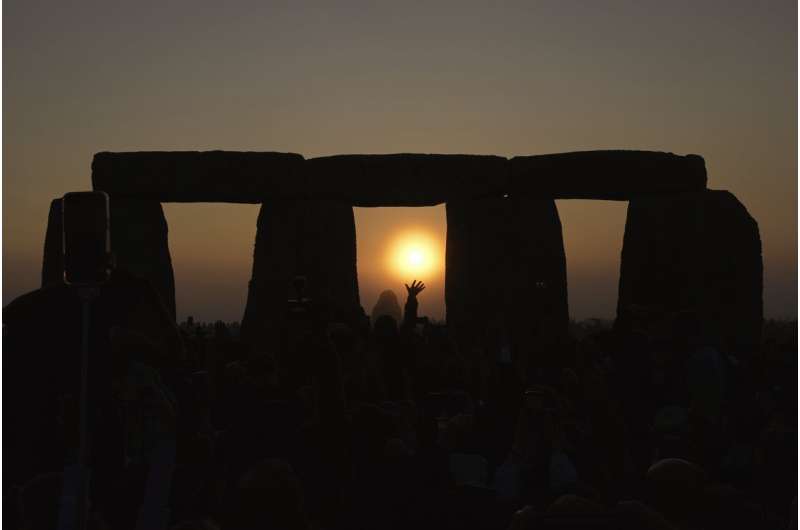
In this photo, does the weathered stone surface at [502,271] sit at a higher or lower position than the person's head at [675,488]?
higher

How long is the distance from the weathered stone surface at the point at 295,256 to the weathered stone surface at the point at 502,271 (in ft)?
5.16

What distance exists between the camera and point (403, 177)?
18266 millimetres

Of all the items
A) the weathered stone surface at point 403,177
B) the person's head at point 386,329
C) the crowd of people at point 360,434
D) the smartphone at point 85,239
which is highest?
the weathered stone surface at point 403,177

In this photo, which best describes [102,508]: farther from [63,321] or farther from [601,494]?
[601,494]

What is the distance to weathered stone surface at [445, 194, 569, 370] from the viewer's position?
18.9 m

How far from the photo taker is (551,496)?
7.10 meters

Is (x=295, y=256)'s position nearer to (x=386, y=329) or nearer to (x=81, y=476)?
(x=386, y=329)

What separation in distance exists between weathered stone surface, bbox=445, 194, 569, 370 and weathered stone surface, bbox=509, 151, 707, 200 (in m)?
0.70

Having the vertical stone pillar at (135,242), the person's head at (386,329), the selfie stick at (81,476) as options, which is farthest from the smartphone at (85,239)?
the vertical stone pillar at (135,242)

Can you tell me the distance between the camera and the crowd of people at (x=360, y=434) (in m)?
6.06

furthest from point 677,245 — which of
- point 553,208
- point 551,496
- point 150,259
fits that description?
point 551,496

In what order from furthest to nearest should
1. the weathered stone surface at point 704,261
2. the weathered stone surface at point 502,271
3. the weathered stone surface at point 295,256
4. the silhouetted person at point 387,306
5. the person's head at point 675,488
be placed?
the silhouetted person at point 387,306 → the weathered stone surface at point 502,271 → the weathered stone surface at point 295,256 → the weathered stone surface at point 704,261 → the person's head at point 675,488

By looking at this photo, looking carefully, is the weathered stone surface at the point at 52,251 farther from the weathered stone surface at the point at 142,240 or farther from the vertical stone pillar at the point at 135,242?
the weathered stone surface at the point at 142,240

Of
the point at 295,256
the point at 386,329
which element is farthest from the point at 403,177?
the point at 386,329
